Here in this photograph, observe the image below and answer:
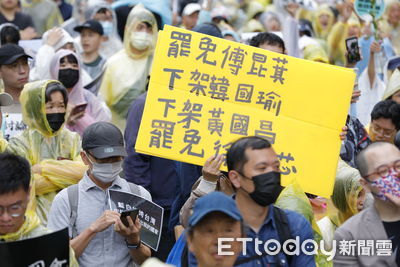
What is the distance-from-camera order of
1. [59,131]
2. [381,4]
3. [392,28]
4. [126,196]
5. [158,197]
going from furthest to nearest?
[392,28] → [381,4] → [158,197] → [59,131] → [126,196]

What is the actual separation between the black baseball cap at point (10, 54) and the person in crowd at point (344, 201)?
3.64m

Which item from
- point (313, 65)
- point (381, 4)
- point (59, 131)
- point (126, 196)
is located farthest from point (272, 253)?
point (381, 4)

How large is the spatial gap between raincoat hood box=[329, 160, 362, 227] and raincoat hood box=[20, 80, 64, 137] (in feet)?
7.58

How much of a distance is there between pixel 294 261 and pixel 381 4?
628cm

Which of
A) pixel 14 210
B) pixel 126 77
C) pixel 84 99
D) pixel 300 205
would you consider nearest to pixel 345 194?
pixel 300 205

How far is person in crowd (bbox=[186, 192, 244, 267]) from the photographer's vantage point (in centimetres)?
465

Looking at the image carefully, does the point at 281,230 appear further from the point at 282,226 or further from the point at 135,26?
the point at 135,26

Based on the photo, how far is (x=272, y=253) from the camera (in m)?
5.18

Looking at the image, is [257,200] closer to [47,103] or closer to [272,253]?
[272,253]

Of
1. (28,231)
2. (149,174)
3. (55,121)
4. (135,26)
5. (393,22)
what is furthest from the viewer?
(393,22)

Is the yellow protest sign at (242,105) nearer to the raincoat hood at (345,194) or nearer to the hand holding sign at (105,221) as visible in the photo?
the raincoat hood at (345,194)

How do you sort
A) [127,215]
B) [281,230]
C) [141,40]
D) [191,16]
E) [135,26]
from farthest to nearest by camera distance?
[191,16] → [135,26] → [141,40] → [127,215] → [281,230]

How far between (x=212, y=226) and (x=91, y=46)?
8566 millimetres

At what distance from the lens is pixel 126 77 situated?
11.5 meters
